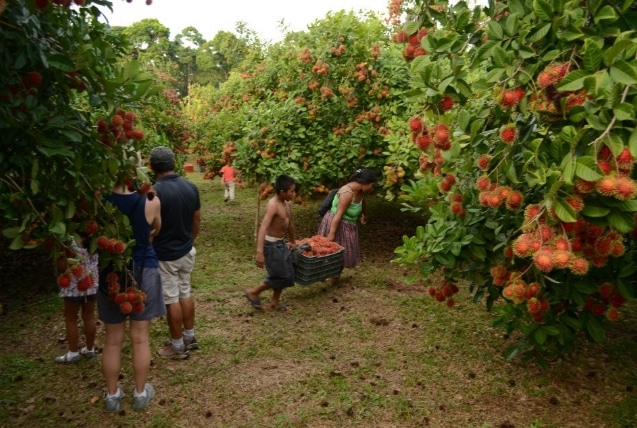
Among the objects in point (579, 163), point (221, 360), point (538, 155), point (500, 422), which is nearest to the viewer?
point (579, 163)

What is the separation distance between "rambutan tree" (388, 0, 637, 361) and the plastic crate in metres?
2.22

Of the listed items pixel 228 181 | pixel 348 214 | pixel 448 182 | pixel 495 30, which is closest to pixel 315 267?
pixel 348 214

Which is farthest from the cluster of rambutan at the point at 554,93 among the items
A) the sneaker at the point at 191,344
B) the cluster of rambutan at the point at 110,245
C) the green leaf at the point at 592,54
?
the sneaker at the point at 191,344

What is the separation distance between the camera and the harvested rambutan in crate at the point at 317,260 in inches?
229

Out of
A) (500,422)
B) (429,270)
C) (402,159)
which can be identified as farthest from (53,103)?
(402,159)

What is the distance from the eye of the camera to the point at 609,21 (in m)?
2.28

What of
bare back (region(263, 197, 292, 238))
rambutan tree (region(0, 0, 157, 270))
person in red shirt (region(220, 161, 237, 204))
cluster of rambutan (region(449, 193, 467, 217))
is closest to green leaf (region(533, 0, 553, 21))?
cluster of rambutan (region(449, 193, 467, 217))

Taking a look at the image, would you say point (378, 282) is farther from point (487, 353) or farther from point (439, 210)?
point (439, 210)

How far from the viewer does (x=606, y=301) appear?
10.7 feet

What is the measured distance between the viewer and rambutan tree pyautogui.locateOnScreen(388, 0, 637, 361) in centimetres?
195

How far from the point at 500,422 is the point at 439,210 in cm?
160

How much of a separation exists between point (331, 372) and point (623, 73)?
3.29 m

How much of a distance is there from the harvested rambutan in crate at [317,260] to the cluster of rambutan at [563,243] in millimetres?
3745

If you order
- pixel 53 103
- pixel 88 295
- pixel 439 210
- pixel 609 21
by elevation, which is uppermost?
pixel 609 21
